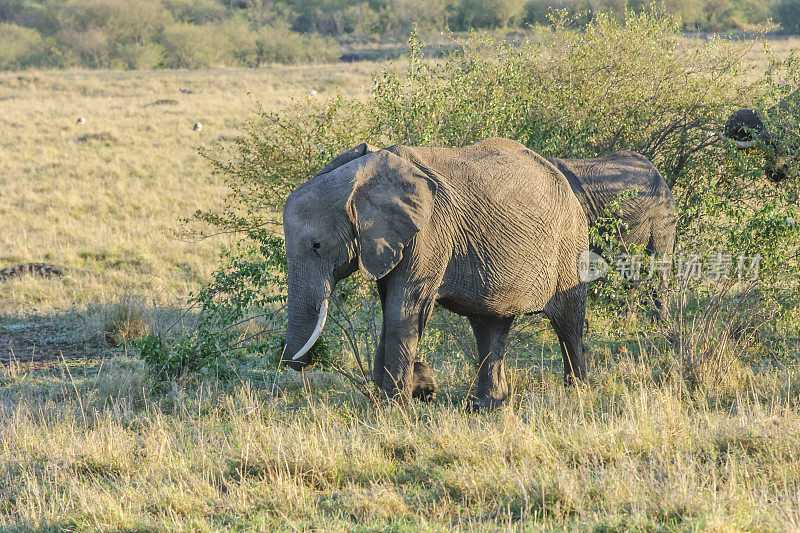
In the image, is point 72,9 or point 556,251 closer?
point 556,251

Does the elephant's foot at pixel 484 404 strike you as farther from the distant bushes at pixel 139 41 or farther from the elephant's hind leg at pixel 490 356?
the distant bushes at pixel 139 41

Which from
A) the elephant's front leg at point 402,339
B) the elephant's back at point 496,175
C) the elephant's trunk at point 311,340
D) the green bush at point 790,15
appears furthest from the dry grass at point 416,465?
the green bush at point 790,15

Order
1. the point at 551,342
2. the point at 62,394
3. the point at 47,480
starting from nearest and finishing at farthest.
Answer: the point at 47,480 < the point at 62,394 < the point at 551,342

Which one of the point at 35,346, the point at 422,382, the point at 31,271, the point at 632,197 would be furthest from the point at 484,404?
the point at 31,271

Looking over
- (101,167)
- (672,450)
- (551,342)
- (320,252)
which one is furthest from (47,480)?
(101,167)

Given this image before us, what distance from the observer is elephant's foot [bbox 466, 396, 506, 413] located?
7.07 m

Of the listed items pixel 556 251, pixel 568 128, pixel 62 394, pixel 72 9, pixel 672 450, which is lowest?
pixel 62 394

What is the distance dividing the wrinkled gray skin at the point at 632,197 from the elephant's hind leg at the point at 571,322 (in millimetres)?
1035

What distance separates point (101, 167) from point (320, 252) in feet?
60.4

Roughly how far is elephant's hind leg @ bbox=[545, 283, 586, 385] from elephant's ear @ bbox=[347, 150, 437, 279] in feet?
5.37

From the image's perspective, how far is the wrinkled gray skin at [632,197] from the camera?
8266 millimetres

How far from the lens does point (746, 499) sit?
477cm

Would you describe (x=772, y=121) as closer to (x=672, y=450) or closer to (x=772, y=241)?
(x=772, y=241)

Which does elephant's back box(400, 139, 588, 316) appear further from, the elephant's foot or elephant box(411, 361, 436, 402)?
the elephant's foot
